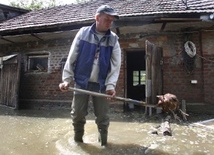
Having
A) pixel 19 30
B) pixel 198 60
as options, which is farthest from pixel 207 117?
pixel 19 30

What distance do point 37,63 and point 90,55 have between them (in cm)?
595

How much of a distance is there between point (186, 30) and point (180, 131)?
3.39 metres

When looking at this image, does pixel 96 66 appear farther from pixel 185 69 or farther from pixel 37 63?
pixel 37 63

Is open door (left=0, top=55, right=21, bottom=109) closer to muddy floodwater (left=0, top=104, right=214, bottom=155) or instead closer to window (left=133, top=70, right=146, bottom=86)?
muddy floodwater (left=0, top=104, right=214, bottom=155)

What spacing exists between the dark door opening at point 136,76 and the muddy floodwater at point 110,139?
5.02 meters

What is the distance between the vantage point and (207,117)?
20.4 feet

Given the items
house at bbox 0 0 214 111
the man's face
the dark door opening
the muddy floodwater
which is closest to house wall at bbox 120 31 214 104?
house at bbox 0 0 214 111

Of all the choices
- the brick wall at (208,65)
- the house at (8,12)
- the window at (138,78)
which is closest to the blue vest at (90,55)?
the brick wall at (208,65)

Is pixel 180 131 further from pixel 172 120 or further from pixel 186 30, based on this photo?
pixel 186 30

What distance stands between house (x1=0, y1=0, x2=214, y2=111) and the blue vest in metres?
2.99

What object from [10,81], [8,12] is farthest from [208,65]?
[8,12]

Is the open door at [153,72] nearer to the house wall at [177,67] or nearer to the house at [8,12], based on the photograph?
the house wall at [177,67]

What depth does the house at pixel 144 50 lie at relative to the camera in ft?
21.6

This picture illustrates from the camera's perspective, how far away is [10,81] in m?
8.65
